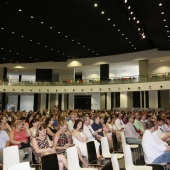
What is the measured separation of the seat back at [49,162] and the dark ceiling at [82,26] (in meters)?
10.6

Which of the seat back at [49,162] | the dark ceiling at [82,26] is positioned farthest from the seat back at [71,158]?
the dark ceiling at [82,26]

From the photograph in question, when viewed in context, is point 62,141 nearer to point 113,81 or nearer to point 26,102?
point 113,81

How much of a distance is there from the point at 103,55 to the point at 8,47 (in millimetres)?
10556

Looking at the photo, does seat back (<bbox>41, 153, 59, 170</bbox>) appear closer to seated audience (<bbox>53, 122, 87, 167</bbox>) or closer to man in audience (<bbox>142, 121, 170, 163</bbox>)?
seated audience (<bbox>53, 122, 87, 167</bbox>)

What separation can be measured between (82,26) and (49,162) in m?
14.3

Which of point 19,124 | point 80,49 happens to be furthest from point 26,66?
point 19,124

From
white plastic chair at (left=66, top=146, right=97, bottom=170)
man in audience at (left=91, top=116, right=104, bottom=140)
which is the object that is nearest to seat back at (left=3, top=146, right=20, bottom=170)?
white plastic chair at (left=66, top=146, right=97, bottom=170)

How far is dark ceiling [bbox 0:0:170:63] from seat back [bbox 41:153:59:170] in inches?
416

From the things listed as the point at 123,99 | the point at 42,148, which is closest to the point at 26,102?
the point at 123,99

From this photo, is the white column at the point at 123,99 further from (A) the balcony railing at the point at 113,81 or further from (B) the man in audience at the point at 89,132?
(B) the man in audience at the point at 89,132

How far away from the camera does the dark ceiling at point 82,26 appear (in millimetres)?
12945

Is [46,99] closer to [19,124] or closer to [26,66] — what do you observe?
[26,66]

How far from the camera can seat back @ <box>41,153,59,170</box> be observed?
3373mm

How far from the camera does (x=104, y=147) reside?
532 cm
